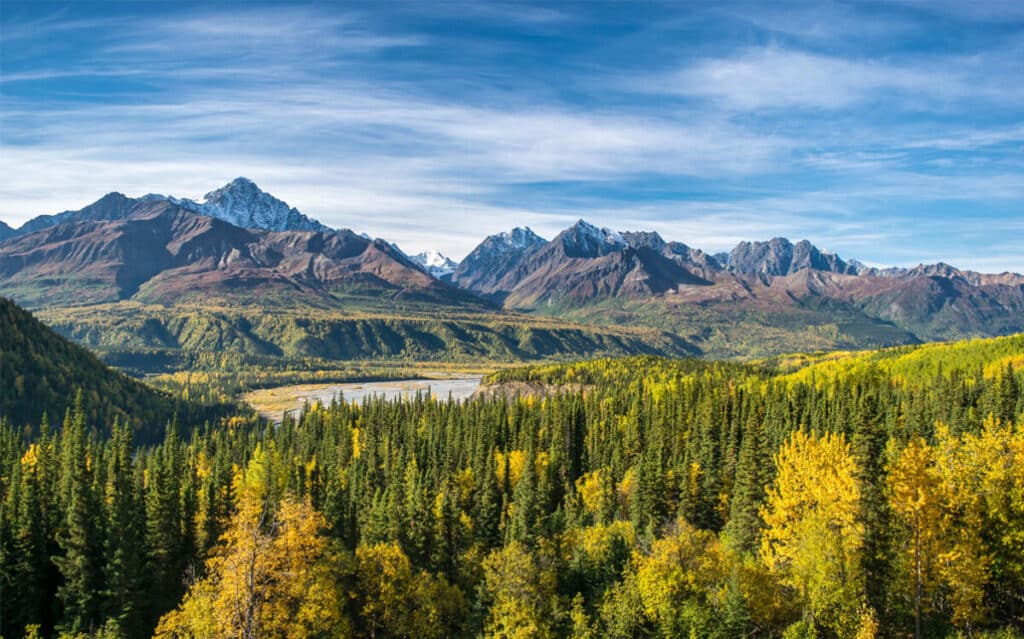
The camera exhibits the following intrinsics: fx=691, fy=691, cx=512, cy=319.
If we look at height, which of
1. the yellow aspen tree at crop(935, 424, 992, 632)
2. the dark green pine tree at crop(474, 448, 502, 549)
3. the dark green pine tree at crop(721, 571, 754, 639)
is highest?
the yellow aspen tree at crop(935, 424, 992, 632)

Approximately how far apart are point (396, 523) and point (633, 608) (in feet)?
114

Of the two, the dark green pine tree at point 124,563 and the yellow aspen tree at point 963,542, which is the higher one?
the yellow aspen tree at point 963,542

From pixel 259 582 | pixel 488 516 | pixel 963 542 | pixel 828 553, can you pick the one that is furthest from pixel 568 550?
pixel 259 582

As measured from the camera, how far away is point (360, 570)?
222 feet

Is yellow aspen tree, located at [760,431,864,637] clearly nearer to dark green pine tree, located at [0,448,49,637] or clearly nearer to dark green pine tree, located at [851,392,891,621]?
dark green pine tree, located at [851,392,891,621]

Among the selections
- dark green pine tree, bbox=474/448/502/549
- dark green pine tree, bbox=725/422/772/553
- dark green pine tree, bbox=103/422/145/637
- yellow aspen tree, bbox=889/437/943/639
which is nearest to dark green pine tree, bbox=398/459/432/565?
dark green pine tree, bbox=474/448/502/549

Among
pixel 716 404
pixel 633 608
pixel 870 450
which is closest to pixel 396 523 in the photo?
pixel 633 608

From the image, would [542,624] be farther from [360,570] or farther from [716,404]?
[716,404]

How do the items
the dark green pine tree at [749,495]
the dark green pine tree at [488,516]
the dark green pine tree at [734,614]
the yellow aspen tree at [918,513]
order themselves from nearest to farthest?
1. the yellow aspen tree at [918,513]
2. the dark green pine tree at [734,614]
3. the dark green pine tree at [749,495]
4. the dark green pine tree at [488,516]

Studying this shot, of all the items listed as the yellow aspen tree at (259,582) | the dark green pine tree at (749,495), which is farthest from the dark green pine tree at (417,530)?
the dark green pine tree at (749,495)

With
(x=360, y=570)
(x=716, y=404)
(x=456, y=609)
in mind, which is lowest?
(x=456, y=609)

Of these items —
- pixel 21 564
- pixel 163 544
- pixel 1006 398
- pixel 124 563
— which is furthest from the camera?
pixel 1006 398

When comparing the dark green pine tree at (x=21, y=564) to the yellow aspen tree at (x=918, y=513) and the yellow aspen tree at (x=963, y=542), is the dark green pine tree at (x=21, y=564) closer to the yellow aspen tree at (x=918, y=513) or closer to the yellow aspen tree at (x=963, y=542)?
the yellow aspen tree at (x=918, y=513)

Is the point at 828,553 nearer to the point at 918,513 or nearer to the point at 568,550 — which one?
the point at 918,513
